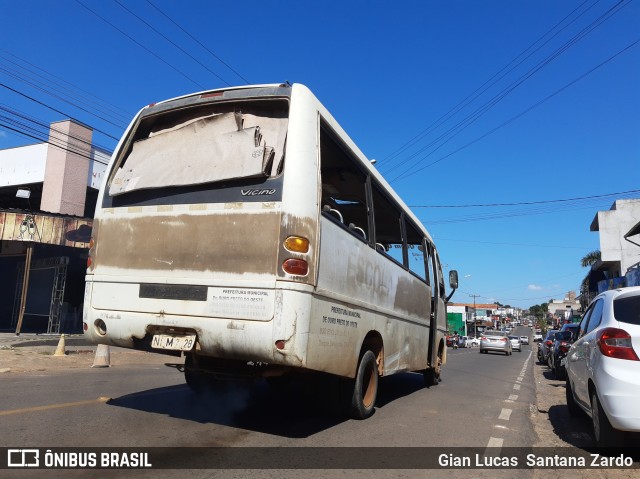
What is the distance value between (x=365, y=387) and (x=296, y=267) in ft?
7.87

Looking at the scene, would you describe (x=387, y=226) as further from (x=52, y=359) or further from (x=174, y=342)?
(x=52, y=359)

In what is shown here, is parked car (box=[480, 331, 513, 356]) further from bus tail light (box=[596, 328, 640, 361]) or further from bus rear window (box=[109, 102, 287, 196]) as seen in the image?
bus rear window (box=[109, 102, 287, 196])

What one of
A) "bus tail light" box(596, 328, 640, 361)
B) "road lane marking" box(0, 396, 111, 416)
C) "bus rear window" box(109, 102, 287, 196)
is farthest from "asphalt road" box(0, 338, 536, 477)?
"bus rear window" box(109, 102, 287, 196)

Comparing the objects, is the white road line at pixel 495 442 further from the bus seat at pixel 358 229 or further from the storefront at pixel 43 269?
the storefront at pixel 43 269

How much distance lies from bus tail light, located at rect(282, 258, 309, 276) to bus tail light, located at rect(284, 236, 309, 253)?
0.09 metres

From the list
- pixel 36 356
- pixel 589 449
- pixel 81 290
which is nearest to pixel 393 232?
pixel 589 449

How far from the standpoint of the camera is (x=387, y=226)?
7.22 meters

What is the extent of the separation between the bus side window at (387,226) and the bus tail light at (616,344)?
105 inches

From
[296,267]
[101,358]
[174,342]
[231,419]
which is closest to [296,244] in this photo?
[296,267]

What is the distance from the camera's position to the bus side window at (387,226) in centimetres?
646

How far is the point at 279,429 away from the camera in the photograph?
514 cm

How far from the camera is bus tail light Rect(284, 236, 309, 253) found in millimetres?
4332

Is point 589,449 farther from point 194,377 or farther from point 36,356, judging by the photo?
point 36,356

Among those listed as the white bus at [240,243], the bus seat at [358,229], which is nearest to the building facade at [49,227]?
the white bus at [240,243]
